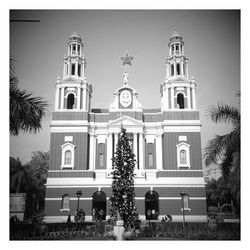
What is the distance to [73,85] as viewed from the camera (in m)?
24.9

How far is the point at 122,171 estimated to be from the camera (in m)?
14.7

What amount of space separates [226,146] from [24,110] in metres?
6.93

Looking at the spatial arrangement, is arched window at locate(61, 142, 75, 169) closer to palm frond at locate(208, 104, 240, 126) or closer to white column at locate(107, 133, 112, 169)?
white column at locate(107, 133, 112, 169)

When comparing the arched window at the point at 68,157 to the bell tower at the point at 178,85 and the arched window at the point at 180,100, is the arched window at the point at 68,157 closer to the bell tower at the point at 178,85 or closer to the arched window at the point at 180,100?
the bell tower at the point at 178,85

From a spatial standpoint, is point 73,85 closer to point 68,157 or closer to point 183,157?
point 68,157

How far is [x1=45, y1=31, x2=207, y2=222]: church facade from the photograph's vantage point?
Result: 22000 millimetres

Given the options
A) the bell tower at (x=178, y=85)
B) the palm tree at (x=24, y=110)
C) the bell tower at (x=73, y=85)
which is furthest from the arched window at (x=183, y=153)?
the palm tree at (x=24, y=110)

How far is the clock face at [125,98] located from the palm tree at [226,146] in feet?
44.1

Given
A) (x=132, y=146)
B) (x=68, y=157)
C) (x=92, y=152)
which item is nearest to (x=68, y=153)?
(x=68, y=157)

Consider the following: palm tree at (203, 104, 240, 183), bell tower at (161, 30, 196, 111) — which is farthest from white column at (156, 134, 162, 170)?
palm tree at (203, 104, 240, 183)

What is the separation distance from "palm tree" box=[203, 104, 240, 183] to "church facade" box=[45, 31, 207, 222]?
34.1 ft
